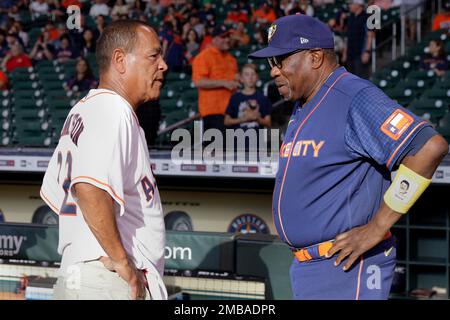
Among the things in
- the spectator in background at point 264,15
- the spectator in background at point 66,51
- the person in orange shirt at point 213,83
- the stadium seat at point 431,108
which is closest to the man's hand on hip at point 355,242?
the person in orange shirt at point 213,83

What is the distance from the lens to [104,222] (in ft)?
8.47

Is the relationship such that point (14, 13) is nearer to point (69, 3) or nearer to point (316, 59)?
point (69, 3)

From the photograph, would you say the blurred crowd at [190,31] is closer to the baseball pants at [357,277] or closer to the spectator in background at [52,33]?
the spectator in background at [52,33]

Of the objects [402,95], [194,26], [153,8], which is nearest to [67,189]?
[402,95]

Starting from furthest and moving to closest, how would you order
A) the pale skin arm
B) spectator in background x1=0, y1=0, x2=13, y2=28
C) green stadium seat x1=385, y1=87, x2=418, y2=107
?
1. spectator in background x1=0, y1=0, x2=13, y2=28
2. green stadium seat x1=385, y1=87, x2=418, y2=107
3. the pale skin arm

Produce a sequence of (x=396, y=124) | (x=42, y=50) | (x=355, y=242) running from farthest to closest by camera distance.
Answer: (x=42, y=50) → (x=355, y=242) → (x=396, y=124)

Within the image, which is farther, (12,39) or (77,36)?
(12,39)

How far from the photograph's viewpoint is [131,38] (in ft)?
9.25

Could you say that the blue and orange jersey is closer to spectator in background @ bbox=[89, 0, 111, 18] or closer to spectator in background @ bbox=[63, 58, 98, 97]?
spectator in background @ bbox=[63, 58, 98, 97]

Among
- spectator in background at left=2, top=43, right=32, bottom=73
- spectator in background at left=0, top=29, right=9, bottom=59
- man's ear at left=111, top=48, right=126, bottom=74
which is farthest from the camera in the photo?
spectator in background at left=0, top=29, right=9, bottom=59

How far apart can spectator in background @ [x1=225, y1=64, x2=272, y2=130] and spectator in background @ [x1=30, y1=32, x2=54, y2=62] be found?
602 centimetres

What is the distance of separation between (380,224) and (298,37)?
80 cm

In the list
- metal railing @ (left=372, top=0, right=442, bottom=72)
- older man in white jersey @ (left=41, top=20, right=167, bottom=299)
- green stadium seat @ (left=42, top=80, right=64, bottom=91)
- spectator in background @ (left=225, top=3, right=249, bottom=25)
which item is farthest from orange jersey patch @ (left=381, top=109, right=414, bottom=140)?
spectator in background @ (left=225, top=3, right=249, bottom=25)

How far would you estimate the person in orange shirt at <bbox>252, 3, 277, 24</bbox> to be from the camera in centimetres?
1258
